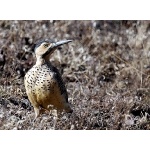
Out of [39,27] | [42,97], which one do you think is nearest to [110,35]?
[39,27]

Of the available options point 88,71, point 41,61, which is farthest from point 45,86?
point 88,71

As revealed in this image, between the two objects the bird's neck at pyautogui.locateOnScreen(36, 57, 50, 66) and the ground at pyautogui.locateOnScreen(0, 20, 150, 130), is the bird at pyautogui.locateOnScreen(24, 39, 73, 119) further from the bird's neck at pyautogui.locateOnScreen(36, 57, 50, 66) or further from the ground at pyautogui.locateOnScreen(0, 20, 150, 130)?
the ground at pyautogui.locateOnScreen(0, 20, 150, 130)

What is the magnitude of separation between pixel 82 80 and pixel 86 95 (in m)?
0.24

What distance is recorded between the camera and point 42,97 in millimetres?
4961

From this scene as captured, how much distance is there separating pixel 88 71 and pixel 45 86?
89cm

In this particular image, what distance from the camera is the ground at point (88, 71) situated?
5215mm

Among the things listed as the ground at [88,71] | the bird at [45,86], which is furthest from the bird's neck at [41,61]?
the ground at [88,71]

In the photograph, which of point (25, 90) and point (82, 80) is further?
point (82, 80)

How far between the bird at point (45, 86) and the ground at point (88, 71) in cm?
11

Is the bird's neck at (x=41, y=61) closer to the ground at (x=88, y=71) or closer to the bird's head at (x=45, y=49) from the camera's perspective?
the bird's head at (x=45, y=49)

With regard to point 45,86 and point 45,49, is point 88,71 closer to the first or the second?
point 45,49

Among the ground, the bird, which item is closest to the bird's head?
the bird

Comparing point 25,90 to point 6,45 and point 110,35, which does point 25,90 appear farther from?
point 110,35

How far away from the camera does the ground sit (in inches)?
205
